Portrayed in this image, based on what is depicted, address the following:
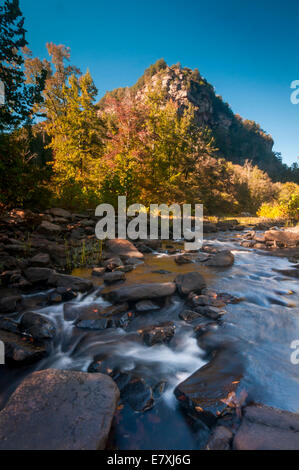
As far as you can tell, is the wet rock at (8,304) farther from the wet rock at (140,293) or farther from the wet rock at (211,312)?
the wet rock at (211,312)

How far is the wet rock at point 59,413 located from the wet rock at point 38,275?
3088mm

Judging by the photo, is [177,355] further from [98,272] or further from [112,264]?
[112,264]

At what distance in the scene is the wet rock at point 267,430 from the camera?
1.68 m

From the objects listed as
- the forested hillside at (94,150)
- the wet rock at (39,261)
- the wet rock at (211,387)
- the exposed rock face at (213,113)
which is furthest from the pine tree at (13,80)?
the exposed rock face at (213,113)

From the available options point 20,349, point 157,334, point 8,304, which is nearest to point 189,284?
point 157,334

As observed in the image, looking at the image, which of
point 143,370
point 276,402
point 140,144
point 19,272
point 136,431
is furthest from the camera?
point 140,144

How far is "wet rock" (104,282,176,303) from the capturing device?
436 cm

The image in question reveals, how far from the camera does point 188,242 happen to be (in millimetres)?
11531

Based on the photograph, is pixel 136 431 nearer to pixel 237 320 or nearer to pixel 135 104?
pixel 237 320

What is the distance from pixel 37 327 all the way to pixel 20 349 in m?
0.58

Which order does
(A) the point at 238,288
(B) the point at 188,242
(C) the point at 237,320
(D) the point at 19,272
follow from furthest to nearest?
(B) the point at 188,242 → (A) the point at 238,288 → (D) the point at 19,272 → (C) the point at 237,320

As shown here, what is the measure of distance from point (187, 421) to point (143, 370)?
85 centimetres

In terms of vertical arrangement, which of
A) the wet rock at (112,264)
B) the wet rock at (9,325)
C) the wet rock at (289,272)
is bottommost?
the wet rock at (289,272)

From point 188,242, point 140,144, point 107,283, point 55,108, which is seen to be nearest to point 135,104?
point 140,144
